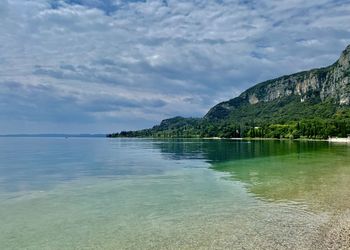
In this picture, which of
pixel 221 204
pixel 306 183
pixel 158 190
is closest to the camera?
pixel 221 204

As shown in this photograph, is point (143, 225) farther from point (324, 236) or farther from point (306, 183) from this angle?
point (306, 183)

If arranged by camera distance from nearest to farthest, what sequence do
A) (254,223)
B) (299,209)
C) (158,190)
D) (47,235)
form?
1. (47,235)
2. (254,223)
3. (299,209)
4. (158,190)

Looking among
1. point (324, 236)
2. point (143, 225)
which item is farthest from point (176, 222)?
point (324, 236)

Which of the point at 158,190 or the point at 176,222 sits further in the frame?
the point at 158,190

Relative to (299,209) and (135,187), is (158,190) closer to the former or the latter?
(135,187)

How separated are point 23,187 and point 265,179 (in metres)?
28.5

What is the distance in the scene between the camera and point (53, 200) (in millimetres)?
32938

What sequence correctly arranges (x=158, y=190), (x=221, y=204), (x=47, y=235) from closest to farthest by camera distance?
(x=47, y=235), (x=221, y=204), (x=158, y=190)

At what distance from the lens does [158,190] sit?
38000 mm

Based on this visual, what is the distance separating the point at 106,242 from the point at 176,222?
5611mm

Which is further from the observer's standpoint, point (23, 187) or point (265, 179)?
point (265, 179)

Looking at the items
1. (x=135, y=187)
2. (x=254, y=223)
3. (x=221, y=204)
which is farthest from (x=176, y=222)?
(x=135, y=187)

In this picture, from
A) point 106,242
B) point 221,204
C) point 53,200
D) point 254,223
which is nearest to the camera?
point 106,242

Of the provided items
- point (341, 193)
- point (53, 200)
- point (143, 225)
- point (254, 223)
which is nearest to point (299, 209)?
point (254, 223)
